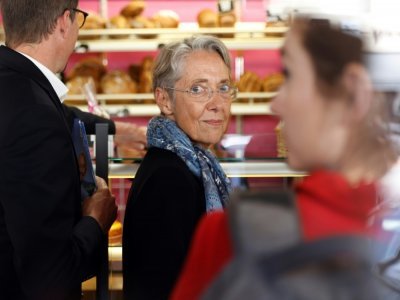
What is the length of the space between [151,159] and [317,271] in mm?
966

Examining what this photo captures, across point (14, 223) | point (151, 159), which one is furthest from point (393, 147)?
point (14, 223)

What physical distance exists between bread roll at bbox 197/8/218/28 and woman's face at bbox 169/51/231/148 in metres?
2.43

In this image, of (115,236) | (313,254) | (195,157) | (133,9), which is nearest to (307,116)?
(313,254)

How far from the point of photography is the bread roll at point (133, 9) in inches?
164

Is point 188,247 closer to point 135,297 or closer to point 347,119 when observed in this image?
point 135,297

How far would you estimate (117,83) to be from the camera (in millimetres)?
4121

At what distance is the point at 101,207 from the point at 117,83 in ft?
8.44

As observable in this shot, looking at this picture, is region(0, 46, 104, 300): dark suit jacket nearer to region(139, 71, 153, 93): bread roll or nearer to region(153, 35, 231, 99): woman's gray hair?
region(153, 35, 231, 99): woman's gray hair

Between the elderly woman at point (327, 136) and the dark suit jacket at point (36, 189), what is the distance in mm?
859

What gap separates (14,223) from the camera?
1.46m

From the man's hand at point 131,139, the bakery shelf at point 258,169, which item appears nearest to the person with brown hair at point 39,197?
the bakery shelf at point 258,169

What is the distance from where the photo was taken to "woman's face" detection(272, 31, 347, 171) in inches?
24.5

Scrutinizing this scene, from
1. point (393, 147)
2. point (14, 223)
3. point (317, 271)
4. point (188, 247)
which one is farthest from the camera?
point (14, 223)

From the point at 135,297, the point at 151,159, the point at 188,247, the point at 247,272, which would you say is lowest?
the point at 135,297
